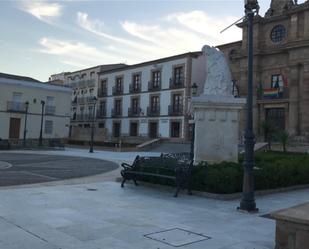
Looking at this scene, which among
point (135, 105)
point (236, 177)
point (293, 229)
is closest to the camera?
point (293, 229)

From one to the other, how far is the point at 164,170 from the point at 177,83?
112ft

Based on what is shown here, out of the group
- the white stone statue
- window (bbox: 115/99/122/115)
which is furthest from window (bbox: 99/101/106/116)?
the white stone statue

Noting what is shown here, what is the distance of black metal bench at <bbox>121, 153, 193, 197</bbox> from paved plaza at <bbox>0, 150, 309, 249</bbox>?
37 cm

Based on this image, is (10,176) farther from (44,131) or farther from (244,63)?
(44,131)

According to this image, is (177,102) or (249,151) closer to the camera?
(249,151)

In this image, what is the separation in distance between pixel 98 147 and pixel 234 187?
28.9 meters

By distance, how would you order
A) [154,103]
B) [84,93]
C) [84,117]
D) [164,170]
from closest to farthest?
[164,170] < [154,103] < [84,117] < [84,93]

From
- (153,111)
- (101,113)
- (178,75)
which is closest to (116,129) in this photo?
(101,113)

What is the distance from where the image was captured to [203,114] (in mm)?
10289

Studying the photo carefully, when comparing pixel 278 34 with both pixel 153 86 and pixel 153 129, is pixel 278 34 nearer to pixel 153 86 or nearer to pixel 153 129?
pixel 153 86

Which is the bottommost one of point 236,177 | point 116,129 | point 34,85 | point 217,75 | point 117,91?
point 236,177

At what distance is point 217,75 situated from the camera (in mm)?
10758

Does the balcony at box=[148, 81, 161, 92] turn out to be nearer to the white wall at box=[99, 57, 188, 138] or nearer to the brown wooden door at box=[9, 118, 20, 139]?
the white wall at box=[99, 57, 188, 138]

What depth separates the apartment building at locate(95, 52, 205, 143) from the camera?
4231cm
